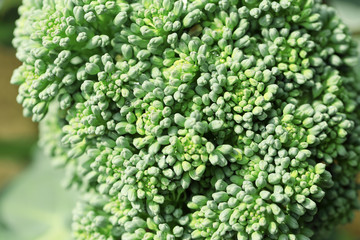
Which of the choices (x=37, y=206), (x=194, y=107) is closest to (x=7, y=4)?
(x=37, y=206)

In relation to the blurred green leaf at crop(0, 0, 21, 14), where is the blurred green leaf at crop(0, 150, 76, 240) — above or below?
below

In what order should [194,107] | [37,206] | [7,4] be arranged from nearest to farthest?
[194,107], [7,4], [37,206]

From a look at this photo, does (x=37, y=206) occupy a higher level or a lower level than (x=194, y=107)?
lower

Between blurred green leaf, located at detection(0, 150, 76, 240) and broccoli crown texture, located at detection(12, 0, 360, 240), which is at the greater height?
broccoli crown texture, located at detection(12, 0, 360, 240)

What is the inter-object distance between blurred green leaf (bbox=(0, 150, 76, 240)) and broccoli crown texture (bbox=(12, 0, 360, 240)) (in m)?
0.74

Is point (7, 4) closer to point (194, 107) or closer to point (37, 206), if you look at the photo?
point (37, 206)

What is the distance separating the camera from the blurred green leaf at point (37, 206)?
1.83 meters

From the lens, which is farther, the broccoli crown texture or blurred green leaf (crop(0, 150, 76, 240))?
blurred green leaf (crop(0, 150, 76, 240))

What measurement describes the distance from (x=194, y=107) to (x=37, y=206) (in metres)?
1.21

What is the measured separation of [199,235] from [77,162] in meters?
0.49

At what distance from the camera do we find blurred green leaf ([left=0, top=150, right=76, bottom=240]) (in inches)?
72.1

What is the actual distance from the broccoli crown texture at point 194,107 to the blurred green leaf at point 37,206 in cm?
74

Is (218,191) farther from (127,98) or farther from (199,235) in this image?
(127,98)

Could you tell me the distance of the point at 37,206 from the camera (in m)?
1.97
